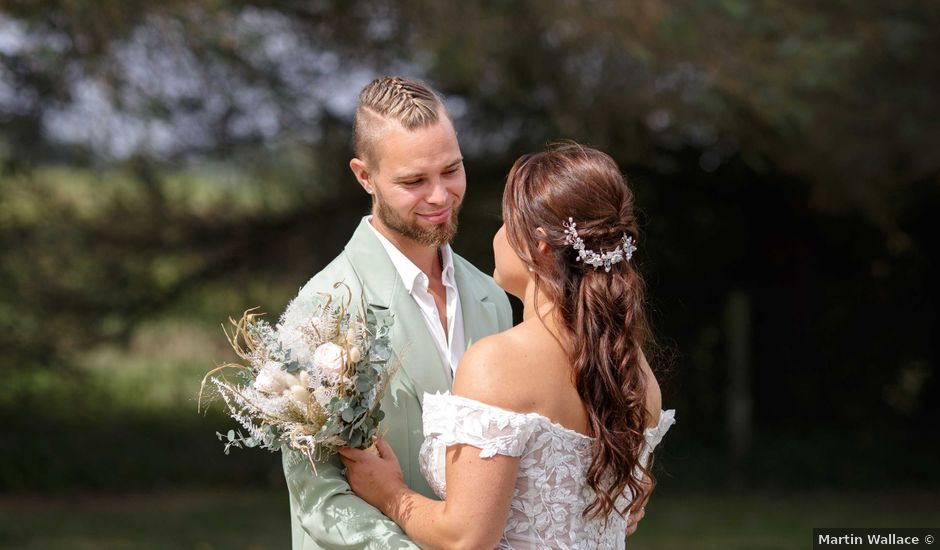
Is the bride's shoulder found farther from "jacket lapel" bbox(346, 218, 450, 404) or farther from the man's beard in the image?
the man's beard

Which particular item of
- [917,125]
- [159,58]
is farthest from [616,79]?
[159,58]

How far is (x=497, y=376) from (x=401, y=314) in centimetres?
46

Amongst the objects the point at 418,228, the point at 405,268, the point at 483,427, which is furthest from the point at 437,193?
the point at 483,427

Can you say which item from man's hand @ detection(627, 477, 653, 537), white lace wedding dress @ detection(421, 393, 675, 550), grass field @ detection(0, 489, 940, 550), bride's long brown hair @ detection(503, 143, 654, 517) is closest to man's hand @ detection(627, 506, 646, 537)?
man's hand @ detection(627, 477, 653, 537)

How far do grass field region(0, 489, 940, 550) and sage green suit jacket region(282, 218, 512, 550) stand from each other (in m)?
5.45

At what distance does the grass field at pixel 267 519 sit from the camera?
8.10 m

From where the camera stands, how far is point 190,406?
10.1 meters

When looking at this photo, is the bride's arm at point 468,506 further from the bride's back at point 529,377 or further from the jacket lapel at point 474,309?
the jacket lapel at point 474,309

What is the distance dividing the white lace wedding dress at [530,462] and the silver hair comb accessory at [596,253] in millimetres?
380

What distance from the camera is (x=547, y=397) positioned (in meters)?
2.54

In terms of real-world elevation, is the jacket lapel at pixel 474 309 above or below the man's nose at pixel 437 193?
below

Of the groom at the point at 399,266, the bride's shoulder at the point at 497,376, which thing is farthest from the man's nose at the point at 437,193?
the bride's shoulder at the point at 497,376

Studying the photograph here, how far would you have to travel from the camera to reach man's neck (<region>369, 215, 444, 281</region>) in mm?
2982

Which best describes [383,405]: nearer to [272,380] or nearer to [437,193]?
[272,380]
